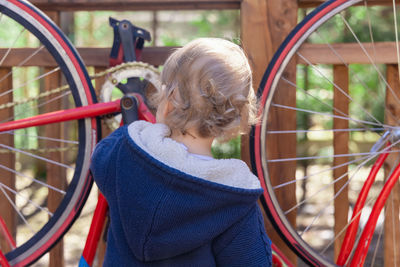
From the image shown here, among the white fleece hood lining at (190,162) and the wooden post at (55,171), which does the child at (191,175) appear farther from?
the wooden post at (55,171)

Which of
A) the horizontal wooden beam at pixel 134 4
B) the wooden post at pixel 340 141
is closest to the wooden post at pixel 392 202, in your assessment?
the wooden post at pixel 340 141

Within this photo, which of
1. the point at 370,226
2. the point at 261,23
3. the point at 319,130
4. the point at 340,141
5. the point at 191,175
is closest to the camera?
the point at 191,175

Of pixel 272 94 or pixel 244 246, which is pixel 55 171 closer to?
pixel 272 94

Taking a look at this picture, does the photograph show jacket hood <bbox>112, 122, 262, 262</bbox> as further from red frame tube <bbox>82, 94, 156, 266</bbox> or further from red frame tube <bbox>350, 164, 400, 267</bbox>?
red frame tube <bbox>350, 164, 400, 267</bbox>

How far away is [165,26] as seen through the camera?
4867mm

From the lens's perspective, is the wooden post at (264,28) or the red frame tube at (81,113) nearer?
the red frame tube at (81,113)

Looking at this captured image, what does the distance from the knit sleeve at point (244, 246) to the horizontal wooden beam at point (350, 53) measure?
37.4 inches

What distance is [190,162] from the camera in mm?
1171

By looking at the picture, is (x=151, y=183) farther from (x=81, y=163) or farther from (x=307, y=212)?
(x=307, y=212)

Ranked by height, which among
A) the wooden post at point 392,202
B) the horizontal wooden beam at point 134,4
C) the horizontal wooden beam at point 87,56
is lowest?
the wooden post at point 392,202

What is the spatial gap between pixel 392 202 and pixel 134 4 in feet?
4.23

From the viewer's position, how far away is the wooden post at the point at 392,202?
2092 mm

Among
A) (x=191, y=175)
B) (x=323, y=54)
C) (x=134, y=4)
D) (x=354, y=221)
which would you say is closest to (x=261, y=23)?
(x=323, y=54)

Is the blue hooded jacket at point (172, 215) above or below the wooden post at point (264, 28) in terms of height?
below
